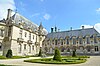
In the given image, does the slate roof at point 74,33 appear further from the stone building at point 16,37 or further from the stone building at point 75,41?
the stone building at point 16,37

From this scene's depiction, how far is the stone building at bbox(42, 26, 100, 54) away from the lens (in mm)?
49500

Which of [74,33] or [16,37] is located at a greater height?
[74,33]

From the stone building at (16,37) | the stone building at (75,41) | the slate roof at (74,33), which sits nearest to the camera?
the stone building at (16,37)

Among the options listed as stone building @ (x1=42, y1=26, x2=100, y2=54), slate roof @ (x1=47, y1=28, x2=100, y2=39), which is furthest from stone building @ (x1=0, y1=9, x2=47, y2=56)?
slate roof @ (x1=47, y1=28, x2=100, y2=39)

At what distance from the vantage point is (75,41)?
176 feet

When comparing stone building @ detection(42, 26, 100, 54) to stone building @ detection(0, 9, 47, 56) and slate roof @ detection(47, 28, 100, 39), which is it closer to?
slate roof @ detection(47, 28, 100, 39)

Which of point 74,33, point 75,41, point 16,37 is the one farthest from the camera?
point 74,33

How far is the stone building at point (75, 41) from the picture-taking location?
162 feet

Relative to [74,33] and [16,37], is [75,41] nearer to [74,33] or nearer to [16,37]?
[74,33]

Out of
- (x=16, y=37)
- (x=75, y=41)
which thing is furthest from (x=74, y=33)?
(x=16, y=37)

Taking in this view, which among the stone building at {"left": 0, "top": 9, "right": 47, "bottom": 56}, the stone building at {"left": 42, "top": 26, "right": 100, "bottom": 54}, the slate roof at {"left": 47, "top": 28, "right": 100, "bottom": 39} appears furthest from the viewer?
the slate roof at {"left": 47, "top": 28, "right": 100, "bottom": 39}

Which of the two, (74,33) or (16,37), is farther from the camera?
(74,33)

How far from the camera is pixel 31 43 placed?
50.7 metres

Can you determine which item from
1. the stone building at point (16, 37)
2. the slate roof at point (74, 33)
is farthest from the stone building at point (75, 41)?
the stone building at point (16, 37)
